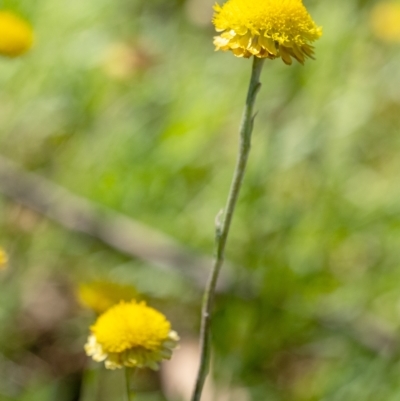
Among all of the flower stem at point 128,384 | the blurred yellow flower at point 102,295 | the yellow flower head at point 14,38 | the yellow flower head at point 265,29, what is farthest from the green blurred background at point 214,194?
the yellow flower head at point 265,29

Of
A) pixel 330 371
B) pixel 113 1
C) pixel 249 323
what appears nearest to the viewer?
pixel 330 371

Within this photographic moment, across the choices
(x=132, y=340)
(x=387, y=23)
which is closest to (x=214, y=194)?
(x=387, y=23)

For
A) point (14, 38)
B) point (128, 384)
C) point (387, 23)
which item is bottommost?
point (128, 384)

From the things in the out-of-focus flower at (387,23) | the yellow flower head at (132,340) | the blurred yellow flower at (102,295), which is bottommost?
the yellow flower head at (132,340)

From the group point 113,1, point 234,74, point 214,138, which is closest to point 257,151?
point 214,138

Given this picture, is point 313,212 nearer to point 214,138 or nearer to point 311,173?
point 311,173

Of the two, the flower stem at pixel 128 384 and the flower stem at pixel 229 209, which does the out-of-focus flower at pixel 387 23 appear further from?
the flower stem at pixel 128 384

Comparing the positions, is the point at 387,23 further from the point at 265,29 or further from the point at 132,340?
the point at 132,340
